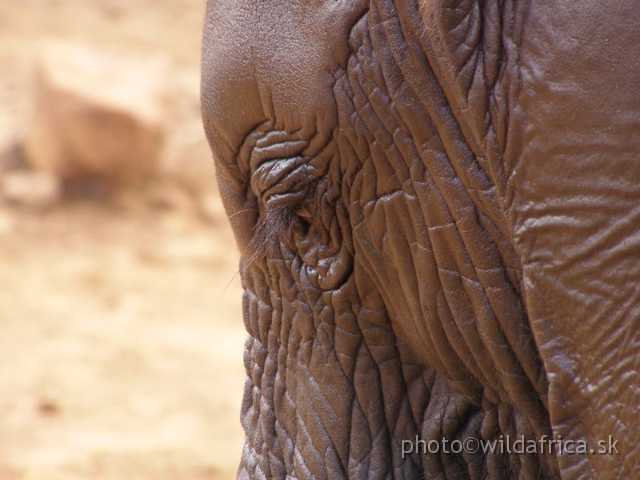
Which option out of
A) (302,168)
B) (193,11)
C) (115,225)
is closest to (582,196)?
(302,168)

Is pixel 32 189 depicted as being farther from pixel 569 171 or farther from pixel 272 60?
pixel 569 171

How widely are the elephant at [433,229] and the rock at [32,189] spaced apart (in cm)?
512

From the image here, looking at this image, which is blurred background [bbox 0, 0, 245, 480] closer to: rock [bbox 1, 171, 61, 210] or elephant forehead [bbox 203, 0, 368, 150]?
rock [bbox 1, 171, 61, 210]

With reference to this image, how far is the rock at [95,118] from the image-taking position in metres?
6.20

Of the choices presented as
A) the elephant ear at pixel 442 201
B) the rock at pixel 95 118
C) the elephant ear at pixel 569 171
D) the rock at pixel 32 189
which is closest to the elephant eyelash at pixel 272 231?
the elephant ear at pixel 442 201

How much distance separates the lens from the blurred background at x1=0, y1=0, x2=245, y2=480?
13.3 feet

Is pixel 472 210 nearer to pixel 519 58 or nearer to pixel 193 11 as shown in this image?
pixel 519 58

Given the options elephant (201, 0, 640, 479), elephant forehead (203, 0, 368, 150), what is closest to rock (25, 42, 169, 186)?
elephant (201, 0, 640, 479)

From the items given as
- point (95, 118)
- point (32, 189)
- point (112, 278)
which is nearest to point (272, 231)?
point (112, 278)

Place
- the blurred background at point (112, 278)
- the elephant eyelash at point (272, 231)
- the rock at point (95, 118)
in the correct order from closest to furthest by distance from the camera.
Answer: the elephant eyelash at point (272, 231), the blurred background at point (112, 278), the rock at point (95, 118)

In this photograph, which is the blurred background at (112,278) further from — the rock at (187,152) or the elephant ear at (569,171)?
the elephant ear at (569,171)

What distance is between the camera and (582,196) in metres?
0.96

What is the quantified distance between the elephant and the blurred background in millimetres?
2543

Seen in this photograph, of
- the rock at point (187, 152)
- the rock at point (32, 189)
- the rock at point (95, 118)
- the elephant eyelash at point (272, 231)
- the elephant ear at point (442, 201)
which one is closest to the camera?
the elephant ear at point (442, 201)
